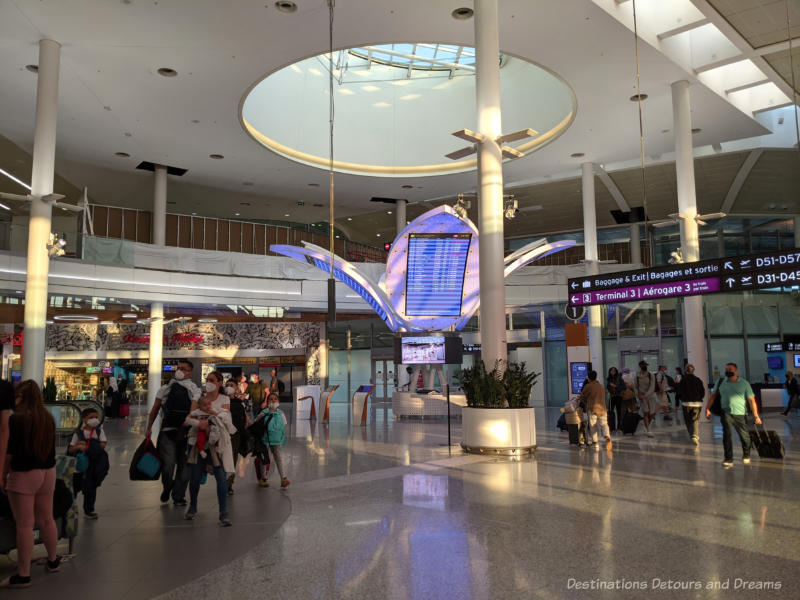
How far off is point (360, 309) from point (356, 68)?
9894mm

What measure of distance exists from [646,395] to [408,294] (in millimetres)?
8308

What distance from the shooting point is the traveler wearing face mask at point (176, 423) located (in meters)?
7.19

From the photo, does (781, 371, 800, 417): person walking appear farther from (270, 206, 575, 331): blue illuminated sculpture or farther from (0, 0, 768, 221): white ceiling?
(270, 206, 575, 331): blue illuminated sculpture

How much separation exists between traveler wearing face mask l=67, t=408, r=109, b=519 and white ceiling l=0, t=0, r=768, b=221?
392 inches

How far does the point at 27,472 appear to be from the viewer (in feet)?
15.4

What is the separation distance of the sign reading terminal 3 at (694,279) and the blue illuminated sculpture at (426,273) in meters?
7.21

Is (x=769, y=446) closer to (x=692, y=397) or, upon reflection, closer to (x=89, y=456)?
(x=692, y=397)

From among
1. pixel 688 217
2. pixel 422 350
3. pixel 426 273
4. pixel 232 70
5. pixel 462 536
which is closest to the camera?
pixel 462 536

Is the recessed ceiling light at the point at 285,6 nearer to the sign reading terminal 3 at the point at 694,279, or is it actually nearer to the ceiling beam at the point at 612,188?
the sign reading terminal 3 at the point at 694,279

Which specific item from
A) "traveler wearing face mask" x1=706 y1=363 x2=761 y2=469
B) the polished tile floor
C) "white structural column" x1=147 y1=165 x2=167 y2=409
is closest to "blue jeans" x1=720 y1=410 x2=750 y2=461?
"traveler wearing face mask" x1=706 y1=363 x2=761 y2=469

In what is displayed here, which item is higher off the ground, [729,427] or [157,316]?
[157,316]

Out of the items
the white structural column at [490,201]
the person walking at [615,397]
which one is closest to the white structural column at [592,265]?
the person walking at [615,397]

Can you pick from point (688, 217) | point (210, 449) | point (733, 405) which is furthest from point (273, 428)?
point (688, 217)

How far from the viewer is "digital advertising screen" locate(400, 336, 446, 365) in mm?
20422
